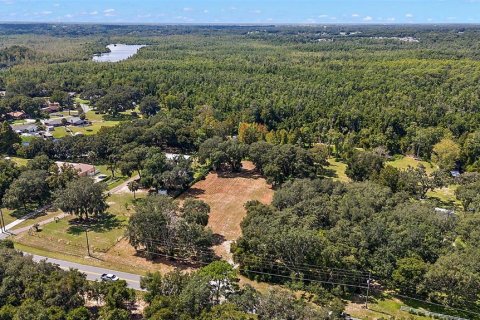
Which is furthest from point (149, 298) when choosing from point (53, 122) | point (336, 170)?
point (53, 122)

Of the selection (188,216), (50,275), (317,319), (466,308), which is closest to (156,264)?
(188,216)

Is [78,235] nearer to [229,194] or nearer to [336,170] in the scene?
[229,194]

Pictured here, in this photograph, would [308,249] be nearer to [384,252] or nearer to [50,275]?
[384,252]

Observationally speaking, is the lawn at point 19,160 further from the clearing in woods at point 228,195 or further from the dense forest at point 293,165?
the clearing in woods at point 228,195

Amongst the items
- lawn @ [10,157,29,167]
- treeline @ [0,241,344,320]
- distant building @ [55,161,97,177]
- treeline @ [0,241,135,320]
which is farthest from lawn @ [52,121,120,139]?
treeline @ [0,241,135,320]

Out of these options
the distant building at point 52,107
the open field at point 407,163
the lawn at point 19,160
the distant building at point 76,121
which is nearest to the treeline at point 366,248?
the open field at point 407,163

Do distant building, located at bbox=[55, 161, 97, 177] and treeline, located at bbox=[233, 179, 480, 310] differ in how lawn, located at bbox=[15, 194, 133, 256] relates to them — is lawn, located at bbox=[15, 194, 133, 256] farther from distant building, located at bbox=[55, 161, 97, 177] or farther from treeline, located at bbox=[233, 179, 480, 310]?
treeline, located at bbox=[233, 179, 480, 310]
